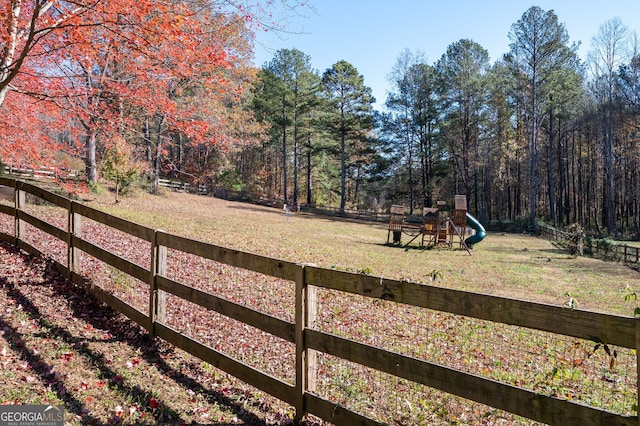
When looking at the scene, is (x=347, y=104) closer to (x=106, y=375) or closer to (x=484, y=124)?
(x=484, y=124)

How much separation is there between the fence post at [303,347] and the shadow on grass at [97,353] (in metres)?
0.46

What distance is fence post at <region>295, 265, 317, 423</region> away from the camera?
345 cm

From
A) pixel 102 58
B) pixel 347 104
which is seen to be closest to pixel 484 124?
pixel 347 104

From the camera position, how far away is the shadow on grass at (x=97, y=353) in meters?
3.60

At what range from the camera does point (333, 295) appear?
8.31 metres

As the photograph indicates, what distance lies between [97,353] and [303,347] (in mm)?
2611

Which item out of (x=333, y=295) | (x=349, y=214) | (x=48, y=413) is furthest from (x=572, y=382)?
(x=349, y=214)

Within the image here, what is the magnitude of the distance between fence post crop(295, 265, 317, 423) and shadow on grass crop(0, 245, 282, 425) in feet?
1.51

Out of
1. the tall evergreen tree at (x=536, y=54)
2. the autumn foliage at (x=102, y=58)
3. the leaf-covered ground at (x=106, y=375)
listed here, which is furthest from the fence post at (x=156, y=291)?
the tall evergreen tree at (x=536, y=54)

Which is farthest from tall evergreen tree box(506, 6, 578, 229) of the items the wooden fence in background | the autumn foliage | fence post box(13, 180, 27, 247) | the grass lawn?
fence post box(13, 180, 27, 247)

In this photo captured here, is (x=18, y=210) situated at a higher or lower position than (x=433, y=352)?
higher

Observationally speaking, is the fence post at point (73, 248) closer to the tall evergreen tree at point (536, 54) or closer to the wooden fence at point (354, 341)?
the wooden fence at point (354, 341)

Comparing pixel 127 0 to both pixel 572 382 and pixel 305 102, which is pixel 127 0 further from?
pixel 305 102

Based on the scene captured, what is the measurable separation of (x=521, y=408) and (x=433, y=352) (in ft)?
10.4
